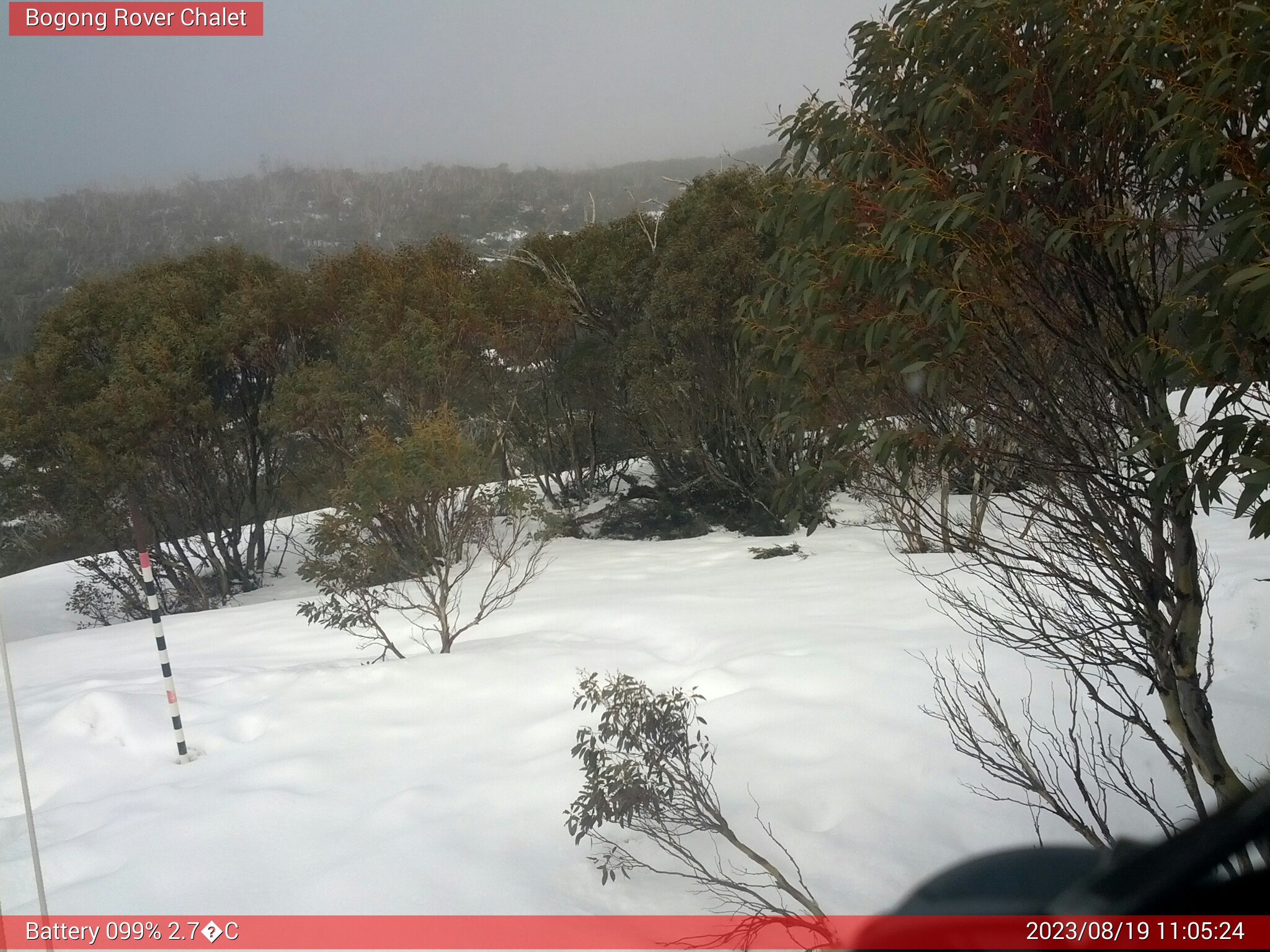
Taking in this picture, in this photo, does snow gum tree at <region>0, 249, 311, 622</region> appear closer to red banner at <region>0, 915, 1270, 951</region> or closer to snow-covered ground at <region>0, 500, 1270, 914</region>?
snow-covered ground at <region>0, 500, 1270, 914</region>

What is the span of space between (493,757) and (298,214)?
9732 millimetres

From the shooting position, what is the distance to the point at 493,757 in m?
2.97

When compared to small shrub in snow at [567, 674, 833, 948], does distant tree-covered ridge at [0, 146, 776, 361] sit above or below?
above

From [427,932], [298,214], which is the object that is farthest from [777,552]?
[298,214]

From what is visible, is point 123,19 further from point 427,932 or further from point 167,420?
point 167,420

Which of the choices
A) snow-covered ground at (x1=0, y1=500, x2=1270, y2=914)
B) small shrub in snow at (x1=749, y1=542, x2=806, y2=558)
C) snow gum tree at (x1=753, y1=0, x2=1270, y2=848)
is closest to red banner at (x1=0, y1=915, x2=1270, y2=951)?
snow-covered ground at (x1=0, y1=500, x2=1270, y2=914)

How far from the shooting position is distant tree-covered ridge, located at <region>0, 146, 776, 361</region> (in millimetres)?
5469

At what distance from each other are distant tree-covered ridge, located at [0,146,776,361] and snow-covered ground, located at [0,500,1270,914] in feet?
8.07

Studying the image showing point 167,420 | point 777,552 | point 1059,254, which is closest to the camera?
point 1059,254

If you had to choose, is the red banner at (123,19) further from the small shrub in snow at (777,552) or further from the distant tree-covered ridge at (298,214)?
the small shrub in snow at (777,552)

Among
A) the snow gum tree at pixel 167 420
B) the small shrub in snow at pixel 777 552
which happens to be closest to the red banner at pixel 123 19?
the small shrub in snow at pixel 777 552

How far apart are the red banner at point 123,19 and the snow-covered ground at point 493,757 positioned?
2.34 meters

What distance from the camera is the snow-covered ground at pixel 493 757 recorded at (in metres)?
2.22

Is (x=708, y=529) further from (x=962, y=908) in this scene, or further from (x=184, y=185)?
(x=962, y=908)
